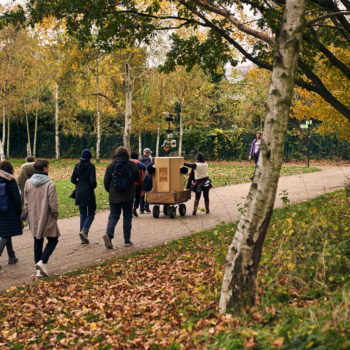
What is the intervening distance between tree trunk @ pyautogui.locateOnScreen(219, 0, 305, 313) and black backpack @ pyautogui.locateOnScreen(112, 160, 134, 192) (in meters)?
4.61

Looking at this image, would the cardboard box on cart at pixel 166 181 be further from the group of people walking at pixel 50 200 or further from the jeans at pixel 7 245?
the jeans at pixel 7 245

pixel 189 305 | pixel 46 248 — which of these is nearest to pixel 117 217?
pixel 46 248

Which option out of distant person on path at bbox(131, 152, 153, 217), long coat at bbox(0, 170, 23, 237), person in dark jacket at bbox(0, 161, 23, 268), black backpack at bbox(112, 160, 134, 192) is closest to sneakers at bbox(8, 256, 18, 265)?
person in dark jacket at bbox(0, 161, 23, 268)

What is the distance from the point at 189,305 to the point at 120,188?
14.0 ft

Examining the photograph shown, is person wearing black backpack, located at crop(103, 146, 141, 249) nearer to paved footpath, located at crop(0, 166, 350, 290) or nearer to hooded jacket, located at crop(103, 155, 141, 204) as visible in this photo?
hooded jacket, located at crop(103, 155, 141, 204)

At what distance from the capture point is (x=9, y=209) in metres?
7.68

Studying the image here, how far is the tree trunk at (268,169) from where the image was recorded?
411 centimetres

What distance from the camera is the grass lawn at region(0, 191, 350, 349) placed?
3.58 metres

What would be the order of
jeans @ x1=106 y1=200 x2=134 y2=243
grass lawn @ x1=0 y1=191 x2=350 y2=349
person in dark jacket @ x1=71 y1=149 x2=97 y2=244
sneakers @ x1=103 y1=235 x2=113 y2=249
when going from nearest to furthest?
grass lawn @ x1=0 y1=191 x2=350 y2=349 < sneakers @ x1=103 y1=235 x2=113 y2=249 < jeans @ x1=106 y1=200 x2=134 y2=243 < person in dark jacket @ x1=71 y1=149 x2=97 y2=244

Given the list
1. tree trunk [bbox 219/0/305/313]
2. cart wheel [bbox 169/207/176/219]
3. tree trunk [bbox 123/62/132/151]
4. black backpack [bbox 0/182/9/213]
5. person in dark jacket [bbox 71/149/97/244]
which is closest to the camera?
tree trunk [bbox 219/0/305/313]

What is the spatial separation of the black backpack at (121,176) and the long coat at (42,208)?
1762mm

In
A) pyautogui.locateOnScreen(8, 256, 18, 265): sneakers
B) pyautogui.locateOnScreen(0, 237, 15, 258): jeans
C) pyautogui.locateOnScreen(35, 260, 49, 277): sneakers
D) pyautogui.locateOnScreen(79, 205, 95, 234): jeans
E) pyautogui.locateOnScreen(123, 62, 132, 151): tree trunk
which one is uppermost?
pyautogui.locateOnScreen(123, 62, 132, 151): tree trunk

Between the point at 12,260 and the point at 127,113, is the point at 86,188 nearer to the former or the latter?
the point at 12,260

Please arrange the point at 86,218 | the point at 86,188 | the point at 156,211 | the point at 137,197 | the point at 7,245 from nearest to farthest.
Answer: the point at 7,245
the point at 86,188
the point at 86,218
the point at 156,211
the point at 137,197
